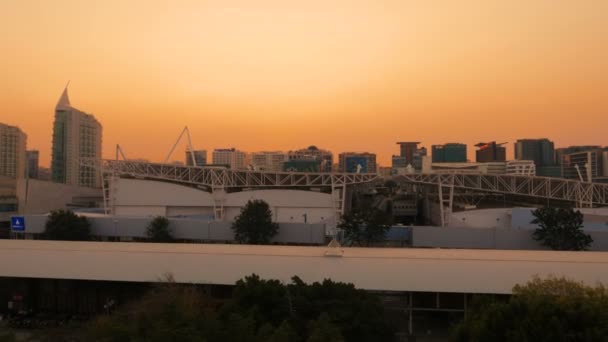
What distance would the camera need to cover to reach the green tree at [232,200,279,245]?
24891mm

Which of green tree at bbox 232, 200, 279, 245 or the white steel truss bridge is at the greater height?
the white steel truss bridge

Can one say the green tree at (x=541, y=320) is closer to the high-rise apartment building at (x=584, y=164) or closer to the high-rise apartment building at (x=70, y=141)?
the high-rise apartment building at (x=70, y=141)

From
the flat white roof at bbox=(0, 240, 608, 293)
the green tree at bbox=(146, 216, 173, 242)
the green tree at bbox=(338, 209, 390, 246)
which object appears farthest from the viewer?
the green tree at bbox=(146, 216, 173, 242)

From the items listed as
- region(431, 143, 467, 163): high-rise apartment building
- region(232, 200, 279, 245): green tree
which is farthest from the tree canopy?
region(431, 143, 467, 163): high-rise apartment building

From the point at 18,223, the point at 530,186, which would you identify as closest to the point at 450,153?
the point at 530,186

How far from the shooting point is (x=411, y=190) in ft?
213

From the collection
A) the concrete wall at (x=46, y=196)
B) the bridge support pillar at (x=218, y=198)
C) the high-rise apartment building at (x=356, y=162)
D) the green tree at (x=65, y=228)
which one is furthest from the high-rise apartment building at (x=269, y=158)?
the green tree at (x=65, y=228)

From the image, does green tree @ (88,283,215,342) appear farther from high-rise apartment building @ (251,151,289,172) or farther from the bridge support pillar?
high-rise apartment building @ (251,151,289,172)

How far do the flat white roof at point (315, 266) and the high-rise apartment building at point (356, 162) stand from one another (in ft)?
214

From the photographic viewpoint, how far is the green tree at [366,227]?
2391cm

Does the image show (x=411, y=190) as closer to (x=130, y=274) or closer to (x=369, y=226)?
Result: (x=369, y=226)

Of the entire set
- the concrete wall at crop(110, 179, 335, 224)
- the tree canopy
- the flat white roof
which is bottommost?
the tree canopy

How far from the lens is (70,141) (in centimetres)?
6244

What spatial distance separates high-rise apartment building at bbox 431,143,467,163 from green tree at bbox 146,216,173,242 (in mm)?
90642
